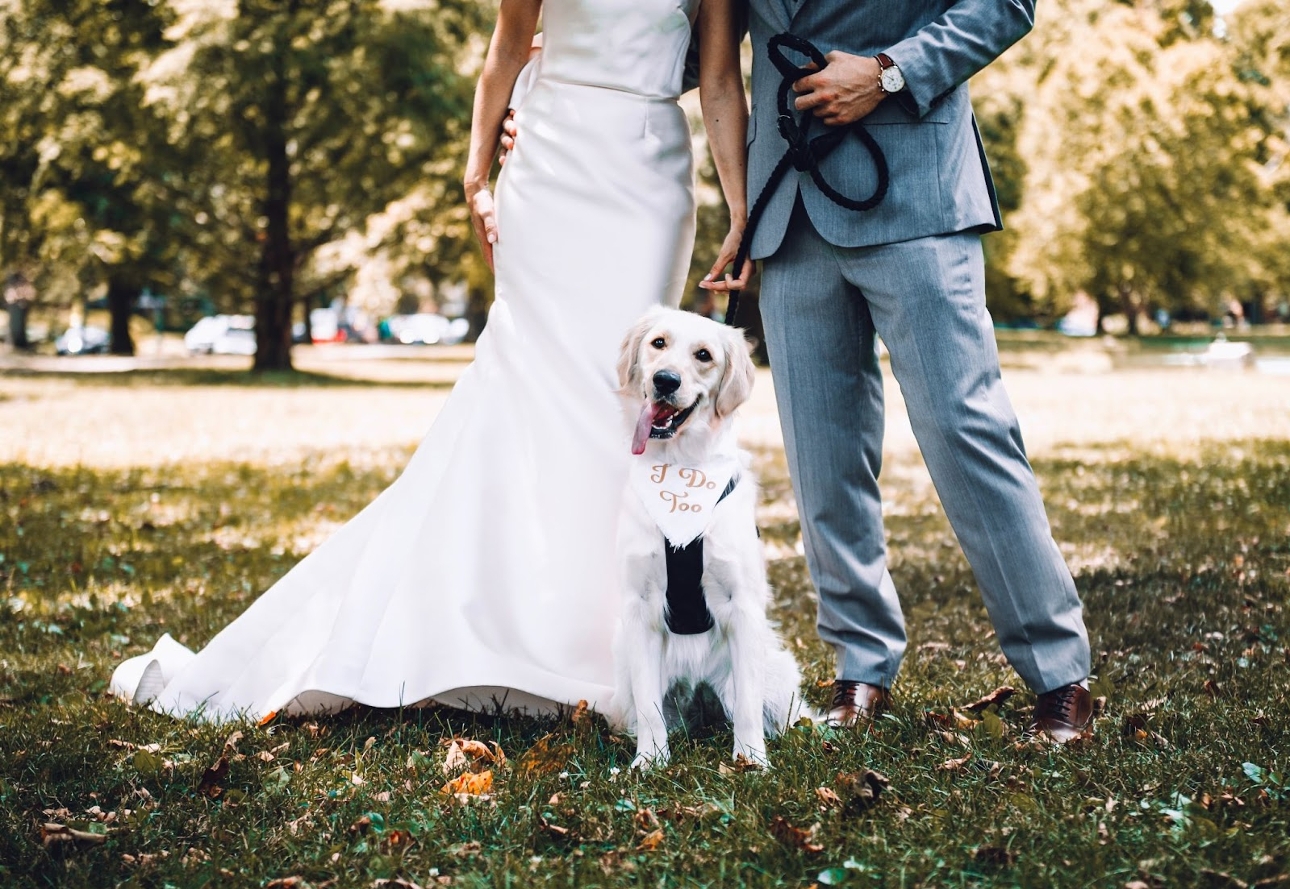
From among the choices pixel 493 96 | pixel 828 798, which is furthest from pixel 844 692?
pixel 493 96

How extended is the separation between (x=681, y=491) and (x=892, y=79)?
1348 millimetres

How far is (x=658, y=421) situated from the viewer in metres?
3.41

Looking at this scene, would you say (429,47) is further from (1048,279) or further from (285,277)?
(1048,279)

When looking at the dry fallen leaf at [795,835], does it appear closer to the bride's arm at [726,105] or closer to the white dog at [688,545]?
the white dog at [688,545]

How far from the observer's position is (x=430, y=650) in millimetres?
3729

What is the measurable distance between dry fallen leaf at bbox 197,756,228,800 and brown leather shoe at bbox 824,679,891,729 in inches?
70.9

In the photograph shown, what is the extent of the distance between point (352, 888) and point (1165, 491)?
24.4ft

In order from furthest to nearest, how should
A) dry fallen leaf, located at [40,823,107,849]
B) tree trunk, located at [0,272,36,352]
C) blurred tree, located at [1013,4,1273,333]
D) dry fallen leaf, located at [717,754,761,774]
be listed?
tree trunk, located at [0,272,36,352]
blurred tree, located at [1013,4,1273,333]
dry fallen leaf, located at [717,754,761,774]
dry fallen leaf, located at [40,823,107,849]

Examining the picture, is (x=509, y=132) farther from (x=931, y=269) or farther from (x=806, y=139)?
(x=931, y=269)

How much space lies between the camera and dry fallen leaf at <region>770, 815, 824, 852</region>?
266 centimetres

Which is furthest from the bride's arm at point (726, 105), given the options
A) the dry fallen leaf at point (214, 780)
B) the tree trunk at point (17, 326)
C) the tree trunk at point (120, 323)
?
the tree trunk at point (17, 326)

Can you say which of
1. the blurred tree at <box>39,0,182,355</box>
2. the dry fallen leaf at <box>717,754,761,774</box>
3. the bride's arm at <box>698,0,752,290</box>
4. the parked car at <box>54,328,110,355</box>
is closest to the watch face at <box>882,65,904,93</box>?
the bride's arm at <box>698,0,752,290</box>

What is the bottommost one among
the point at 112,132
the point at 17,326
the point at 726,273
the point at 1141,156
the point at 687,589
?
the point at 17,326

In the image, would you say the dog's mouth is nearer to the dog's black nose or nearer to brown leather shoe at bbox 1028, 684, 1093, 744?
the dog's black nose
